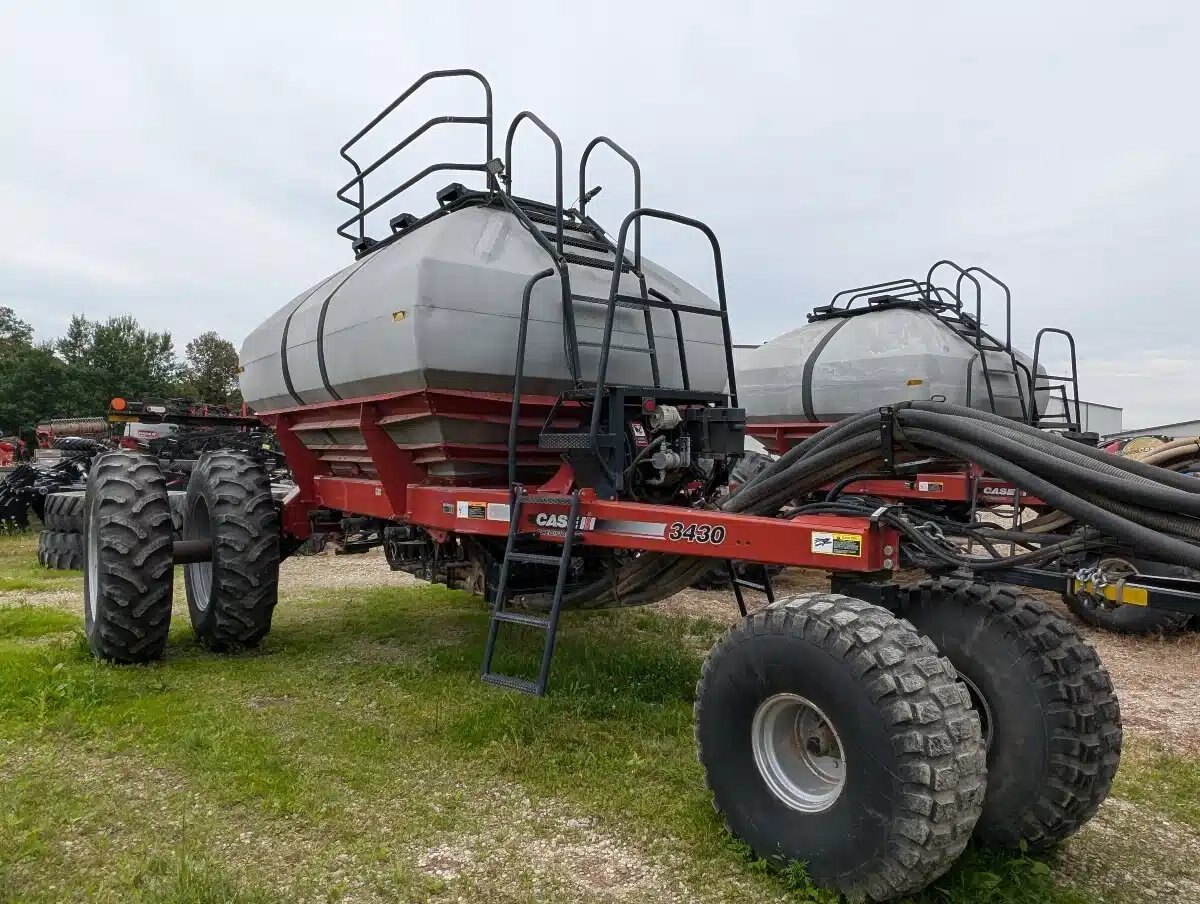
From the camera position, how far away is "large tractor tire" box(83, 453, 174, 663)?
545 centimetres

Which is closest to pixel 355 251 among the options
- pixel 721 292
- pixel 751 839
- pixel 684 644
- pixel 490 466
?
pixel 490 466

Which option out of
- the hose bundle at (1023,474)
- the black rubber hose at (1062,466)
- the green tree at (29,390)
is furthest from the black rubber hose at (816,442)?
the green tree at (29,390)

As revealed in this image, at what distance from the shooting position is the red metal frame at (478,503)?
11.1 ft

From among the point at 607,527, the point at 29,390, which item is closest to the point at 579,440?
the point at 607,527

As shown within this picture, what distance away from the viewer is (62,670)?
523 cm

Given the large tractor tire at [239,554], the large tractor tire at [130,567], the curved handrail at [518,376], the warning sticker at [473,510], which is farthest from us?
the large tractor tire at [239,554]

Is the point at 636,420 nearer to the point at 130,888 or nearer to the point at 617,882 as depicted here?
the point at 617,882

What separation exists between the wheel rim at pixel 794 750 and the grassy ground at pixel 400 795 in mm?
287

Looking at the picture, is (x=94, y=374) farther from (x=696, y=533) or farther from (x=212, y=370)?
(x=696, y=533)

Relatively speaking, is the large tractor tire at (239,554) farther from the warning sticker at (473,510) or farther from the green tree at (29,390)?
the green tree at (29,390)

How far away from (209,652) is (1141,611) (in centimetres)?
681

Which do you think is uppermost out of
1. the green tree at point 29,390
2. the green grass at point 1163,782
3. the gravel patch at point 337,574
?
the green tree at point 29,390

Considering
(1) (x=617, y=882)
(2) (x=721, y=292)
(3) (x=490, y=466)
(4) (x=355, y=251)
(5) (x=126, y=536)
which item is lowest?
(1) (x=617, y=882)

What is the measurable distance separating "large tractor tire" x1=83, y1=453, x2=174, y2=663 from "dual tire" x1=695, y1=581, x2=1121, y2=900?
388 centimetres
